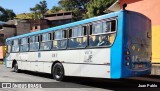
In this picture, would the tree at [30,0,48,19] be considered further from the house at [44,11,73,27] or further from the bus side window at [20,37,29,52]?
the bus side window at [20,37,29,52]

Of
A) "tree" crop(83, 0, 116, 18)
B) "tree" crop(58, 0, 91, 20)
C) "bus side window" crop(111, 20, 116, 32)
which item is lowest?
"bus side window" crop(111, 20, 116, 32)

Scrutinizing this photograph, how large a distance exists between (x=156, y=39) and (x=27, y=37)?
8.15m

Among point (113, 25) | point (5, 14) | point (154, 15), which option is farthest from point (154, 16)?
point (5, 14)

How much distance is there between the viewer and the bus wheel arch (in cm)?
1354

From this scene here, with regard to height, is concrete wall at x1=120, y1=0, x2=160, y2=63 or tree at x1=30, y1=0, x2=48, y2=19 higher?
tree at x1=30, y1=0, x2=48, y2=19

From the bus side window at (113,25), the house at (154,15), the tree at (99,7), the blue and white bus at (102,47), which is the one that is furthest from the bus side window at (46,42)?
the tree at (99,7)

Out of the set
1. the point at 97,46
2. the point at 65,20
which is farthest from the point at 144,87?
the point at 65,20

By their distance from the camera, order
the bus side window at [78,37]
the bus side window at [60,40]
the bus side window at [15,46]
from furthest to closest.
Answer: the bus side window at [15,46], the bus side window at [60,40], the bus side window at [78,37]

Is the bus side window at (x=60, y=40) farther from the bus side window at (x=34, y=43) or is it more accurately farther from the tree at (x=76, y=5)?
the tree at (x=76, y=5)

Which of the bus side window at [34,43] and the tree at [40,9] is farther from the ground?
the tree at [40,9]

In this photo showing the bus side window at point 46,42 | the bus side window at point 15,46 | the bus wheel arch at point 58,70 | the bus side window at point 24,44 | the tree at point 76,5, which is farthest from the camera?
the tree at point 76,5

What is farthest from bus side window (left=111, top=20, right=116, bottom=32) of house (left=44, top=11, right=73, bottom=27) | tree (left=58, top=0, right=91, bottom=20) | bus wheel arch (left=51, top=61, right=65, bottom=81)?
tree (left=58, top=0, right=91, bottom=20)

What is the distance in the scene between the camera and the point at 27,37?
58.2ft

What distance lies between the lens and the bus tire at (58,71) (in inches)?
533
